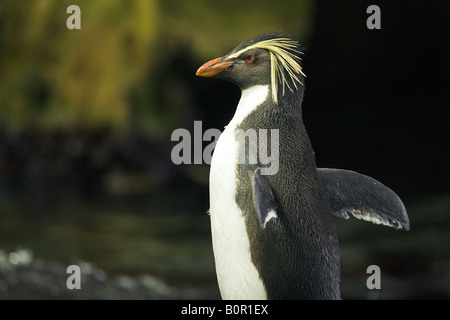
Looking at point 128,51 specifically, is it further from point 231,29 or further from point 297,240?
point 297,240

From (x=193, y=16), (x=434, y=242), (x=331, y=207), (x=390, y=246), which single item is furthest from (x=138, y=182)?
(x=331, y=207)

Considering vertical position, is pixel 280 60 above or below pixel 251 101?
above

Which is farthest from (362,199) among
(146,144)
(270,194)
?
(146,144)

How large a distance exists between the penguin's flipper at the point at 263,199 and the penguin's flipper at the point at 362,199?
28 cm

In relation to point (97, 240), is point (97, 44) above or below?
above

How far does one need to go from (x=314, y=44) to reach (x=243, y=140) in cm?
231

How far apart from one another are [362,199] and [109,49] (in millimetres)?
2647

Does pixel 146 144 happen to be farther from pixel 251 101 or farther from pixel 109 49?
pixel 251 101

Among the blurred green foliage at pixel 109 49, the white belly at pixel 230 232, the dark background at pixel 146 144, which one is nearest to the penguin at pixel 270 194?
the white belly at pixel 230 232

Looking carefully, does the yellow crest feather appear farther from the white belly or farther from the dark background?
the dark background

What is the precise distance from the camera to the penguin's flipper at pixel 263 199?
1352 mm

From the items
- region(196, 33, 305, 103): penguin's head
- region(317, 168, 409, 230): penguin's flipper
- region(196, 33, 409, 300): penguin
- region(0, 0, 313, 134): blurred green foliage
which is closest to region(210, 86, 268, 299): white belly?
region(196, 33, 409, 300): penguin

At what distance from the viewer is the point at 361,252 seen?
150 inches

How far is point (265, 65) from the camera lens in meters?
1.56
